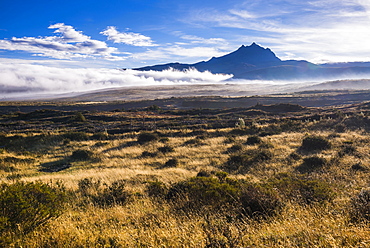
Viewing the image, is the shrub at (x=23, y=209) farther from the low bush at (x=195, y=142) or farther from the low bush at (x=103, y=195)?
the low bush at (x=195, y=142)

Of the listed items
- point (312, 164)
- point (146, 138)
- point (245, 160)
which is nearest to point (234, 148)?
point (245, 160)

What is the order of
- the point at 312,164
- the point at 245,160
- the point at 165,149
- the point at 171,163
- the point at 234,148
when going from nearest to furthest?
the point at 312,164
the point at 245,160
the point at 171,163
the point at 234,148
the point at 165,149

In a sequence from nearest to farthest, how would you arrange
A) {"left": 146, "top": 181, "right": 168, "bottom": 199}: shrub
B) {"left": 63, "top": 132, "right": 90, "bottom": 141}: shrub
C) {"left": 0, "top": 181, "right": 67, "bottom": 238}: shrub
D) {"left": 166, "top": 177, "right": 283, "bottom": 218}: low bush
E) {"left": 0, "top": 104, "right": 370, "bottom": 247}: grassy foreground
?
{"left": 0, "top": 104, "right": 370, "bottom": 247}: grassy foreground → {"left": 0, "top": 181, "right": 67, "bottom": 238}: shrub → {"left": 166, "top": 177, "right": 283, "bottom": 218}: low bush → {"left": 146, "top": 181, "right": 168, "bottom": 199}: shrub → {"left": 63, "top": 132, "right": 90, "bottom": 141}: shrub

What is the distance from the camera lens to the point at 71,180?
1123 cm

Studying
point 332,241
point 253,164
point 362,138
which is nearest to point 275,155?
point 253,164

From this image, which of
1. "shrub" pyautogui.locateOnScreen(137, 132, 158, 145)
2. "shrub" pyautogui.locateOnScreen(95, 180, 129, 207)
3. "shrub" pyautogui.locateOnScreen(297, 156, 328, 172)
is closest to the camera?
"shrub" pyautogui.locateOnScreen(95, 180, 129, 207)

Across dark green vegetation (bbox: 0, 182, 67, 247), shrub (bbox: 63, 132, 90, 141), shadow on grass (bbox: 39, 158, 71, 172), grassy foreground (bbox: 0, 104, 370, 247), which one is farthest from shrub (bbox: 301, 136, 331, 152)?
shrub (bbox: 63, 132, 90, 141)

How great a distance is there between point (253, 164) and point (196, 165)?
132 inches

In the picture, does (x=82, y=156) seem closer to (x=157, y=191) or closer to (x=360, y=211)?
(x=157, y=191)

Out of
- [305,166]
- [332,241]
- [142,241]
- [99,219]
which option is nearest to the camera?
[332,241]

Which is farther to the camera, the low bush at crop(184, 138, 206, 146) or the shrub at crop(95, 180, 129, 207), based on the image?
the low bush at crop(184, 138, 206, 146)

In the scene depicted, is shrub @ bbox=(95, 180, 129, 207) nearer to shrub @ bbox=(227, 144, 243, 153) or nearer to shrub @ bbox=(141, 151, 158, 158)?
shrub @ bbox=(141, 151, 158, 158)

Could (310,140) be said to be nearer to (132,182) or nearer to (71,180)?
(132,182)

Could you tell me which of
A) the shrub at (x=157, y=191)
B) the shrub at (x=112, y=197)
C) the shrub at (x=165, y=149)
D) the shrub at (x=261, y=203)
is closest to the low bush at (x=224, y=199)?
the shrub at (x=261, y=203)
